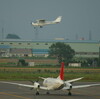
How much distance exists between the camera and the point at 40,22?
134 meters

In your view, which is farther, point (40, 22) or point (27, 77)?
point (40, 22)

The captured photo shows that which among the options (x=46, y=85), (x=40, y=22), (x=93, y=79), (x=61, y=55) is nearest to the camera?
(x=46, y=85)

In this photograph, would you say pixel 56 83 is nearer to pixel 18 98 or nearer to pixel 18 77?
pixel 18 98

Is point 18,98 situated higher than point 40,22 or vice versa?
point 40,22

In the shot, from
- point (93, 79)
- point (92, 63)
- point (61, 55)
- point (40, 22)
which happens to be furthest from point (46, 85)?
point (61, 55)

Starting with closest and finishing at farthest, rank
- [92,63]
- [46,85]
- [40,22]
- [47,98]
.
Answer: [47,98] < [46,85] < [40,22] < [92,63]

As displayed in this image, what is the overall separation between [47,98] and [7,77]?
141 ft

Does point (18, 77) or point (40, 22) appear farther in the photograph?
point (40, 22)

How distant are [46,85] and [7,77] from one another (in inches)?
1532

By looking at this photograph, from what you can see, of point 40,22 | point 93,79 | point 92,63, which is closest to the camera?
point 93,79

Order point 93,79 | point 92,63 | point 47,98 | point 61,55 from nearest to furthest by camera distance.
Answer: point 47,98
point 93,79
point 92,63
point 61,55

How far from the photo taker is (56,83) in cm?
4738

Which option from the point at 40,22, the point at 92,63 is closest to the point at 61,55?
the point at 92,63

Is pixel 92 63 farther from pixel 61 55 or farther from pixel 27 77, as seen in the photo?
pixel 27 77
